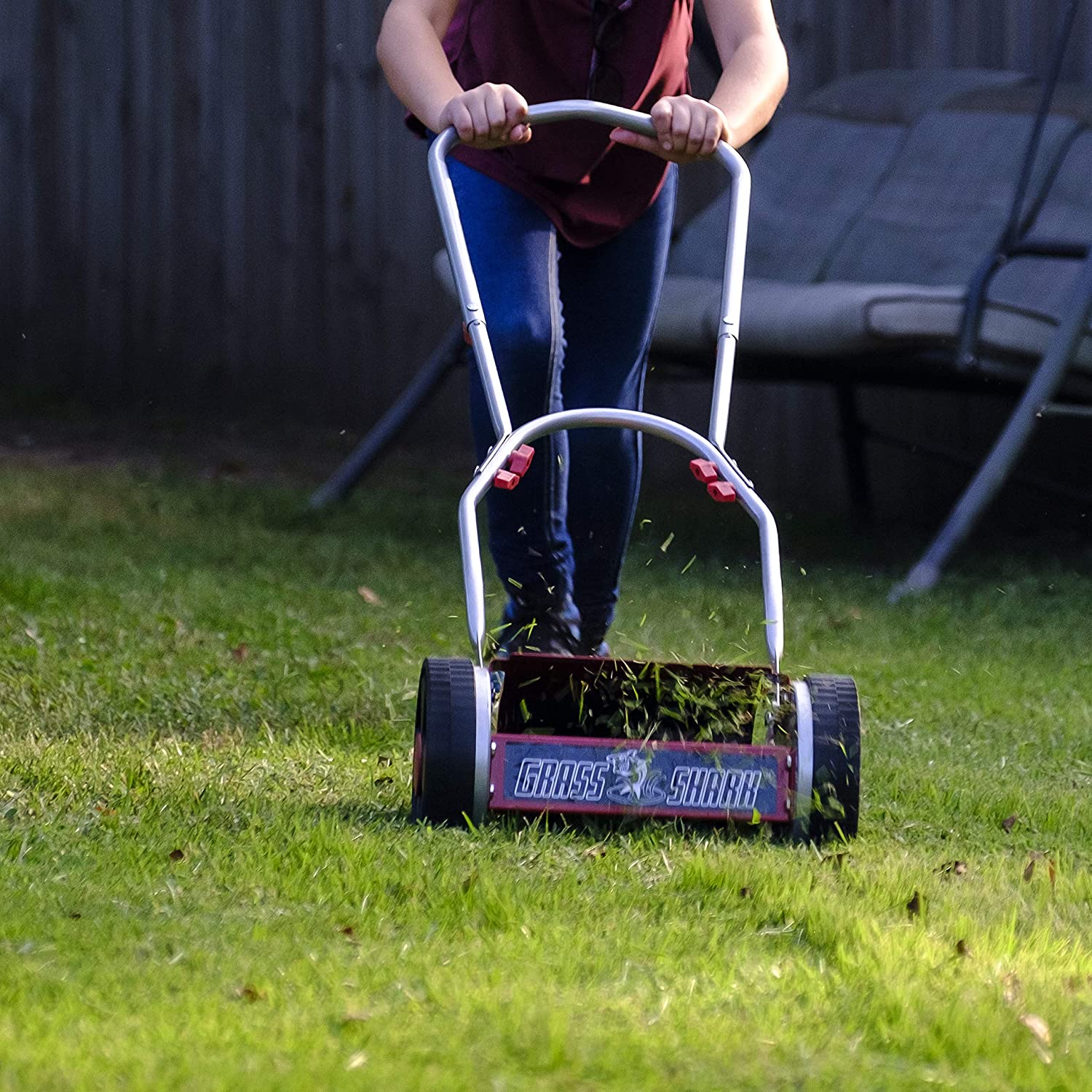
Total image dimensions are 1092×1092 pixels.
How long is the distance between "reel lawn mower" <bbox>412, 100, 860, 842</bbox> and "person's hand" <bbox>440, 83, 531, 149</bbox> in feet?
1.31

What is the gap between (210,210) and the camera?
804cm

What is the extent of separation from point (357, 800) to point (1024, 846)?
A: 89 centimetres

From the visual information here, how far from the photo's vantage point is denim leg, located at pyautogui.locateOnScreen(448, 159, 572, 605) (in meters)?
2.85

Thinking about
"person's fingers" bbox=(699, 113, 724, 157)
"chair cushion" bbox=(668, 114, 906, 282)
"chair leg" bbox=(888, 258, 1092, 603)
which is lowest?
"chair leg" bbox=(888, 258, 1092, 603)

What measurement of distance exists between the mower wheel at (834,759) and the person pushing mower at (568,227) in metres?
0.56

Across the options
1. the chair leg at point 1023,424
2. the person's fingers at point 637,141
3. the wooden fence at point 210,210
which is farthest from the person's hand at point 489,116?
the wooden fence at point 210,210

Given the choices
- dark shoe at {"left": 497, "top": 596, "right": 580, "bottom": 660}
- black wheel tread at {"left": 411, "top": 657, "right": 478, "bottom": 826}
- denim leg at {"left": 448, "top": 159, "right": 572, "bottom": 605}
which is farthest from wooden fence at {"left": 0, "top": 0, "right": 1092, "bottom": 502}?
black wheel tread at {"left": 411, "top": 657, "right": 478, "bottom": 826}

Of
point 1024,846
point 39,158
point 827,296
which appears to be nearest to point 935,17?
point 827,296

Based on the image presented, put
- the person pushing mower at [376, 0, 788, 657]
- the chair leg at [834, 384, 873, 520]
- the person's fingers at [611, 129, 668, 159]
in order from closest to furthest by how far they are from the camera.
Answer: the person's fingers at [611, 129, 668, 159] < the person pushing mower at [376, 0, 788, 657] < the chair leg at [834, 384, 873, 520]

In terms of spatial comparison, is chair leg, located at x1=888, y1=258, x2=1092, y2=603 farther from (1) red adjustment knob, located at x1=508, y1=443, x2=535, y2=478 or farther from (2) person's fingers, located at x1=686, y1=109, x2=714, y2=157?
(1) red adjustment knob, located at x1=508, y1=443, x2=535, y2=478

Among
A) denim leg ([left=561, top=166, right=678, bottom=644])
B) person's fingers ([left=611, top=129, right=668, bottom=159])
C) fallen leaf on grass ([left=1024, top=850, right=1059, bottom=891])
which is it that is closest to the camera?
fallen leaf on grass ([left=1024, top=850, right=1059, bottom=891])

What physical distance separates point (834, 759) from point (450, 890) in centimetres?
53

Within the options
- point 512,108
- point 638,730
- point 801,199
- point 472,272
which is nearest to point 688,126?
point 512,108

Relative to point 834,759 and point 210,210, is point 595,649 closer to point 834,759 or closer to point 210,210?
point 834,759
